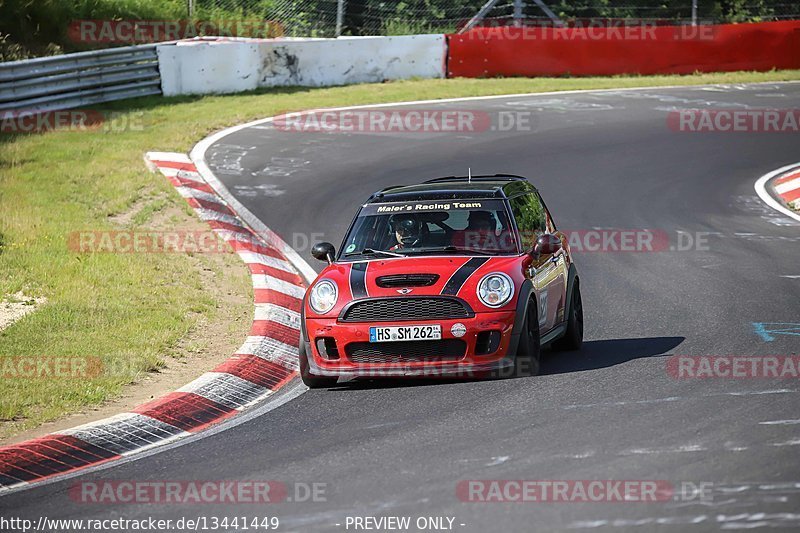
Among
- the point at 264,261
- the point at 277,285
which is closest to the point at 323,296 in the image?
the point at 277,285

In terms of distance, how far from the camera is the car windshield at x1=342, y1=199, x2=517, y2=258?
928 cm

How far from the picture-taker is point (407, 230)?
948cm

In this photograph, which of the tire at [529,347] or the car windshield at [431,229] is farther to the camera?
the car windshield at [431,229]

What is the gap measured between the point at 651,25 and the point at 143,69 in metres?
13.6

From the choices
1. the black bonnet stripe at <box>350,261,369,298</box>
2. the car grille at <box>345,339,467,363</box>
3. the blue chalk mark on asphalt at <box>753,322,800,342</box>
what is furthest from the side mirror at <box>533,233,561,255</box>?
the blue chalk mark on asphalt at <box>753,322,800,342</box>

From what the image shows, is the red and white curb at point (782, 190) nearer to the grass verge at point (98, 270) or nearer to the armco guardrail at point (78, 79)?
the grass verge at point (98, 270)

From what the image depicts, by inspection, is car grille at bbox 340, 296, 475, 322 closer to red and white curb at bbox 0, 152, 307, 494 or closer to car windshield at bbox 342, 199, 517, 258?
car windshield at bbox 342, 199, 517, 258

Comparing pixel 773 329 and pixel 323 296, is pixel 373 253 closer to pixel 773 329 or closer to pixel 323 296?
pixel 323 296

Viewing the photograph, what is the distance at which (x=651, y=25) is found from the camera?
30000 millimetres

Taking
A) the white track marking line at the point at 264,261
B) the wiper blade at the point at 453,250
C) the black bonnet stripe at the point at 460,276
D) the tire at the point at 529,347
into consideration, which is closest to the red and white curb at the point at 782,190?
the white track marking line at the point at 264,261

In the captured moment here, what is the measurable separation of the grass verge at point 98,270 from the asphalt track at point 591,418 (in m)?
1.56

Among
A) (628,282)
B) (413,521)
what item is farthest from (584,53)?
(413,521)

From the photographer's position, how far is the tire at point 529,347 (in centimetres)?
845

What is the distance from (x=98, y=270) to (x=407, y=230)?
3978mm
